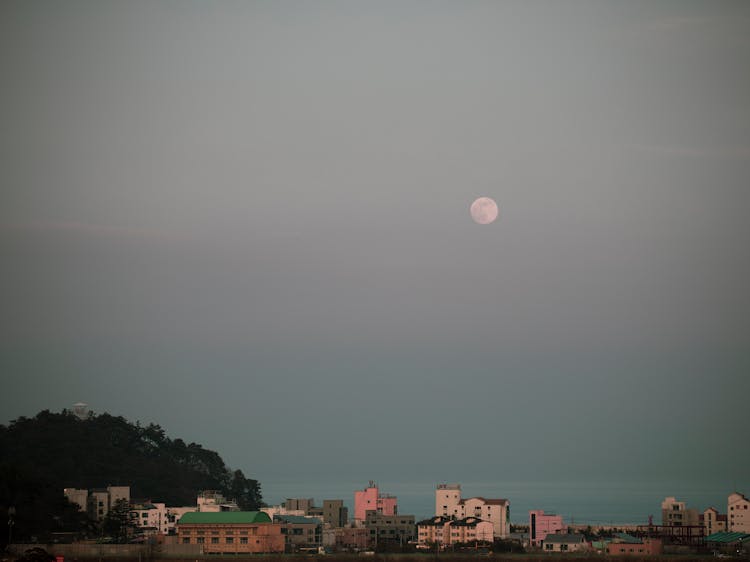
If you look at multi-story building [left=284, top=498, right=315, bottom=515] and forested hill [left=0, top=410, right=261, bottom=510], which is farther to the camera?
multi-story building [left=284, top=498, right=315, bottom=515]

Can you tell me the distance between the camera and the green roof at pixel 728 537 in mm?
68375

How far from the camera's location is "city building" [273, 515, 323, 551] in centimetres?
7106

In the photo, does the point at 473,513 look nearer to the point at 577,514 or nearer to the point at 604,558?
the point at 604,558

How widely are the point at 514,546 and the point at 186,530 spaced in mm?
20551

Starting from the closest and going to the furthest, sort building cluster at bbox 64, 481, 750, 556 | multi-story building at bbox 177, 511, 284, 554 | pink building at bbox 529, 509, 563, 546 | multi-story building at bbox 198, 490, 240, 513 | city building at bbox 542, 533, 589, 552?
multi-story building at bbox 177, 511, 284, 554, building cluster at bbox 64, 481, 750, 556, city building at bbox 542, 533, 589, 552, multi-story building at bbox 198, 490, 240, 513, pink building at bbox 529, 509, 563, 546

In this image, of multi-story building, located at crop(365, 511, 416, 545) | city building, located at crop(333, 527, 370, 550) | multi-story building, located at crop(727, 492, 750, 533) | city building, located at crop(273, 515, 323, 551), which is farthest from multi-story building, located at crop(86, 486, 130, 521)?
multi-story building, located at crop(727, 492, 750, 533)

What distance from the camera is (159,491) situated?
8650 centimetres

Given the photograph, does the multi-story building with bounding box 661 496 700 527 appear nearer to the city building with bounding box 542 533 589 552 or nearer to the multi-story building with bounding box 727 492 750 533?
the multi-story building with bounding box 727 492 750 533

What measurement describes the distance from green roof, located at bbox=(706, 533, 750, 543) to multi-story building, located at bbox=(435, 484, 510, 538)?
14927mm

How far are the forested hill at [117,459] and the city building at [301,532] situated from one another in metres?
13.8

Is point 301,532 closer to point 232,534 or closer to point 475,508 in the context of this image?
point 232,534

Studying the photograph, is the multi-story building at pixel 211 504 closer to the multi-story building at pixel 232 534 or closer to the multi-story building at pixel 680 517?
the multi-story building at pixel 232 534

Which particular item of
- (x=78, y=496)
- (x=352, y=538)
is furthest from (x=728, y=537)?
(x=78, y=496)

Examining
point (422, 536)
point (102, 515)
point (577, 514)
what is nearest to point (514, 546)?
point (422, 536)
